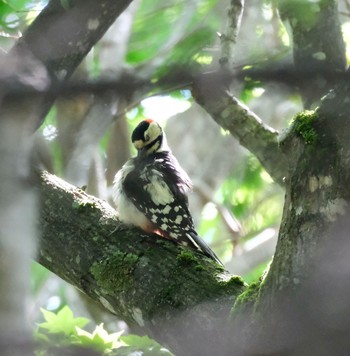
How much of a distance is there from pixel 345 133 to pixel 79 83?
4.09 feet

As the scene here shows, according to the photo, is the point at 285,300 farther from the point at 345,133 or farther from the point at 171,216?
the point at 171,216

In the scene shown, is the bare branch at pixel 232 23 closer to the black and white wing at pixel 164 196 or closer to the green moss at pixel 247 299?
the black and white wing at pixel 164 196

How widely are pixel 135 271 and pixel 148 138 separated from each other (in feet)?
4.78

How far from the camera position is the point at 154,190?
153 inches

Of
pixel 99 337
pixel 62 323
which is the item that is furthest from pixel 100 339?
pixel 62 323

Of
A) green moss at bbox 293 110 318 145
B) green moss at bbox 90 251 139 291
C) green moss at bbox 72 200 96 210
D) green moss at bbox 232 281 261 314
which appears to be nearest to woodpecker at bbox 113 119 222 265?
green moss at bbox 72 200 96 210

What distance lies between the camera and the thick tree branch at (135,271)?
8.70ft

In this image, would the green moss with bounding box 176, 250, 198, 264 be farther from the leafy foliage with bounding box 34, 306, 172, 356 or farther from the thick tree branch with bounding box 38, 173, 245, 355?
the leafy foliage with bounding box 34, 306, 172, 356

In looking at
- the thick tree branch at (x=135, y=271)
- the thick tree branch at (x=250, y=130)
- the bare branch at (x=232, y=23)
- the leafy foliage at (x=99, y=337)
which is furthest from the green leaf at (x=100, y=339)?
the bare branch at (x=232, y=23)

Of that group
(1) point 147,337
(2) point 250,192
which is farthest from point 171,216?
(2) point 250,192

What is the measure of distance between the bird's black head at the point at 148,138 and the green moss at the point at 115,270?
1.26 metres

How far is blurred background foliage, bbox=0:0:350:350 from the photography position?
13.8 ft

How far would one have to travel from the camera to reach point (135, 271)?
297 centimetres

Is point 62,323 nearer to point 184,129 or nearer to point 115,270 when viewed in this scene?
point 115,270
